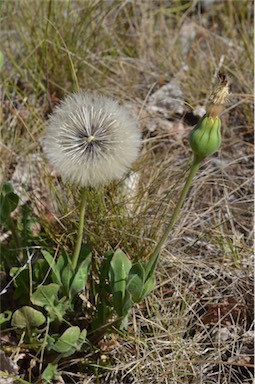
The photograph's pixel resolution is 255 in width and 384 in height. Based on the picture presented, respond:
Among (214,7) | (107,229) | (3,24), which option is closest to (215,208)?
(107,229)

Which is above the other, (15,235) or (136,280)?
(15,235)

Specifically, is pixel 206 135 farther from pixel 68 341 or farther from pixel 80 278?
pixel 68 341

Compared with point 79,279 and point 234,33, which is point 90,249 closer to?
point 79,279

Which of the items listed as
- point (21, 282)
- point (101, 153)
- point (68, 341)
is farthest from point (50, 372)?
point (101, 153)

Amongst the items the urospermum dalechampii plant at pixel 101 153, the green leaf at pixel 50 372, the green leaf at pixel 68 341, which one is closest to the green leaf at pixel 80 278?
the urospermum dalechampii plant at pixel 101 153

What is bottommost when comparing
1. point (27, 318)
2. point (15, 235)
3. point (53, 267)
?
point (27, 318)

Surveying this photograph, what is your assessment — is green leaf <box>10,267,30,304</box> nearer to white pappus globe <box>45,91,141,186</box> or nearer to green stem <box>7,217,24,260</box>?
green stem <box>7,217,24,260</box>
